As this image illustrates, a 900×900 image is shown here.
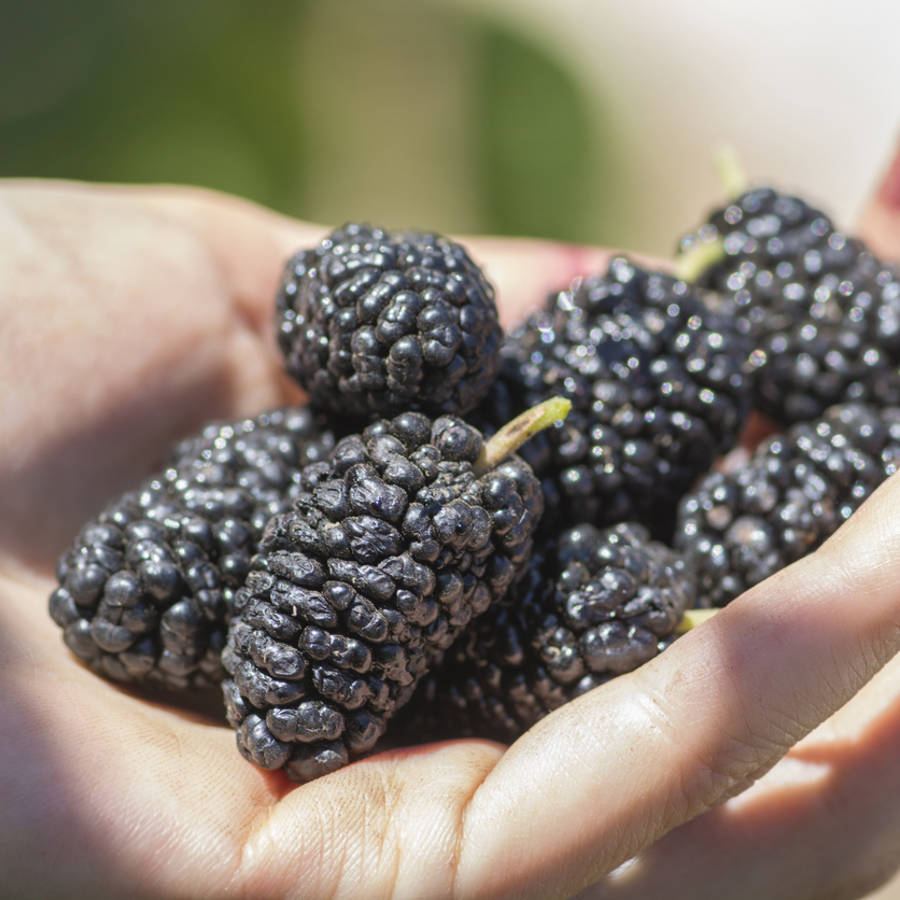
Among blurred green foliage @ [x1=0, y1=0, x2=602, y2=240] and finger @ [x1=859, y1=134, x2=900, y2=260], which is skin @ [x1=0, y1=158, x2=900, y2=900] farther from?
blurred green foliage @ [x1=0, y1=0, x2=602, y2=240]

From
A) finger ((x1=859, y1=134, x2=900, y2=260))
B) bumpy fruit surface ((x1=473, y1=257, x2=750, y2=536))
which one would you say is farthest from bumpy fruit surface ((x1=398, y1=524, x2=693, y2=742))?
finger ((x1=859, y1=134, x2=900, y2=260))

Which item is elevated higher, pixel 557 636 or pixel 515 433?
pixel 515 433

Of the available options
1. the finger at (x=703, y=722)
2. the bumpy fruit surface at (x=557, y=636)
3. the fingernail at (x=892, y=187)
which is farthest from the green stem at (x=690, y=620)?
the fingernail at (x=892, y=187)

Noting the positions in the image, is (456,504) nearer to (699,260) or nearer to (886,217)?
(699,260)

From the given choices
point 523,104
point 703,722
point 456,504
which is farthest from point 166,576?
point 523,104

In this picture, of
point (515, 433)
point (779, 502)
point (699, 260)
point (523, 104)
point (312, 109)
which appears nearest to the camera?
point (515, 433)

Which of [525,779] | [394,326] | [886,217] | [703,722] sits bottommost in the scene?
[525,779]
